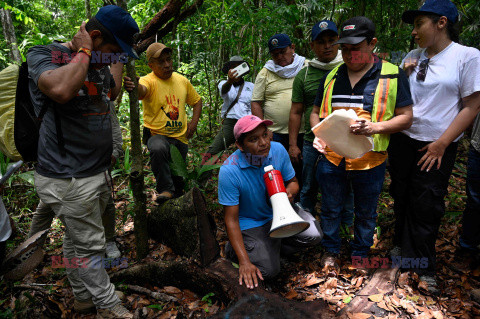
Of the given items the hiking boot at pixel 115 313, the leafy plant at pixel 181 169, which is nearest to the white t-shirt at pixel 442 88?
the leafy plant at pixel 181 169

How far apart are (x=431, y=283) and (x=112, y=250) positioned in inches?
137

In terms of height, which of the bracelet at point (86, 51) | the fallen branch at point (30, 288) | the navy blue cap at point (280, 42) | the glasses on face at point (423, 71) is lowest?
the fallen branch at point (30, 288)

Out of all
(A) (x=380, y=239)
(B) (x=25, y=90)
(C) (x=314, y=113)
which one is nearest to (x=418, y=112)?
(C) (x=314, y=113)

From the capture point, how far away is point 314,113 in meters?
3.35

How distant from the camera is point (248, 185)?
10.2ft

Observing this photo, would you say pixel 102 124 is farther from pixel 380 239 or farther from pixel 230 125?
pixel 380 239

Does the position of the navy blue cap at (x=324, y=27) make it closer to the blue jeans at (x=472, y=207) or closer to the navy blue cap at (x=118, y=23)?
the blue jeans at (x=472, y=207)

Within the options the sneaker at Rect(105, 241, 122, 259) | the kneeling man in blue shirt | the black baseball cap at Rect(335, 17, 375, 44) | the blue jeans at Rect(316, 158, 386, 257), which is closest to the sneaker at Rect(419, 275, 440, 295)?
the blue jeans at Rect(316, 158, 386, 257)

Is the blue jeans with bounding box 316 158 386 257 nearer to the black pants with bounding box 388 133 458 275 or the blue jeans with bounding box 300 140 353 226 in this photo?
the black pants with bounding box 388 133 458 275

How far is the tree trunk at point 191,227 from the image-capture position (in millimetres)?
3098

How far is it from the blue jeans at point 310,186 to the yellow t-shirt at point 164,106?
5.96 ft

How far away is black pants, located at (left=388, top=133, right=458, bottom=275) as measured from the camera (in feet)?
9.53

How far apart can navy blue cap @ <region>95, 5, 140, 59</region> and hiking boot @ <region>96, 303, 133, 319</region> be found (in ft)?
7.17

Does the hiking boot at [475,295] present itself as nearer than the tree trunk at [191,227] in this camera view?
Yes
